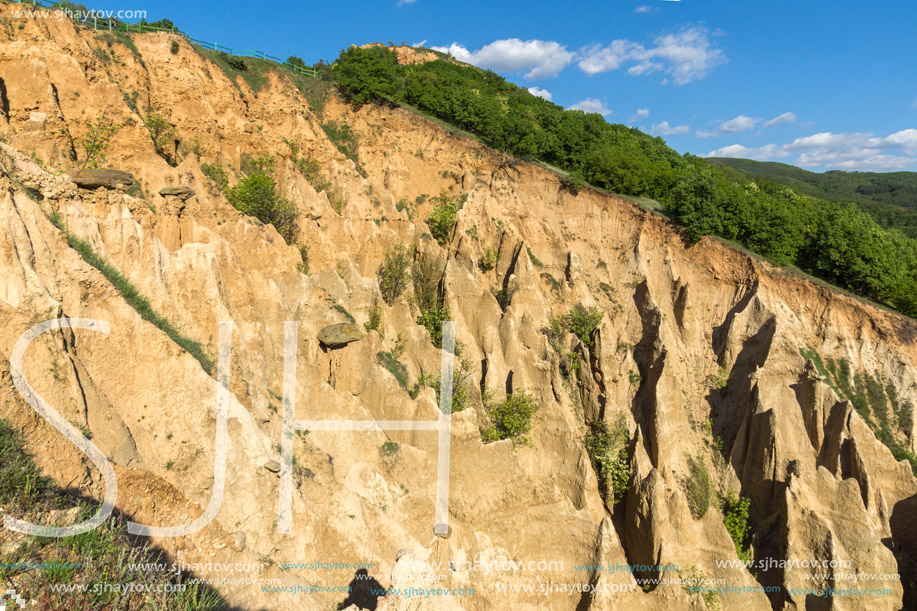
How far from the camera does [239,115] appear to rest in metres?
26.6

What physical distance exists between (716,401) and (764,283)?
269 inches

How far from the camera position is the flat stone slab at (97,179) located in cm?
1466

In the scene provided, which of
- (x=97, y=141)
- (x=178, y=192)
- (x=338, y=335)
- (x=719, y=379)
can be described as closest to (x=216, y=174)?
(x=97, y=141)

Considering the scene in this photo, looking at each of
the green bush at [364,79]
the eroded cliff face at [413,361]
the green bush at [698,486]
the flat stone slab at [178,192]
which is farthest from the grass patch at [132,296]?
the green bush at [364,79]

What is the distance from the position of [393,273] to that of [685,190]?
1756 centimetres

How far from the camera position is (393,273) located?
78.3 ft

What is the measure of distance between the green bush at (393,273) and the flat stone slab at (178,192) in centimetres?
887

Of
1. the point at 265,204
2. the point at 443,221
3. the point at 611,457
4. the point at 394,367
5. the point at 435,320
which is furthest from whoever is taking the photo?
the point at 443,221

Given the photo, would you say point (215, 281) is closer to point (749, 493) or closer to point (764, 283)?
point (749, 493)

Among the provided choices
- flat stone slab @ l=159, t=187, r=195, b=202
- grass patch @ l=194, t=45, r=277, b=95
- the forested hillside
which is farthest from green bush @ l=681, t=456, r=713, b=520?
the forested hillside

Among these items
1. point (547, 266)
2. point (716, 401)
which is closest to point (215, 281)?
point (547, 266)

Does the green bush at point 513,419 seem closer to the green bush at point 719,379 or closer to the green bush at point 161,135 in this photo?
the green bush at point 719,379

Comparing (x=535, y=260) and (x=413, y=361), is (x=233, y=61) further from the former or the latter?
(x=413, y=361)

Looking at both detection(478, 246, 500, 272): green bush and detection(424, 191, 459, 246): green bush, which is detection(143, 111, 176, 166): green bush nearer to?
detection(424, 191, 459, 246): green bush
